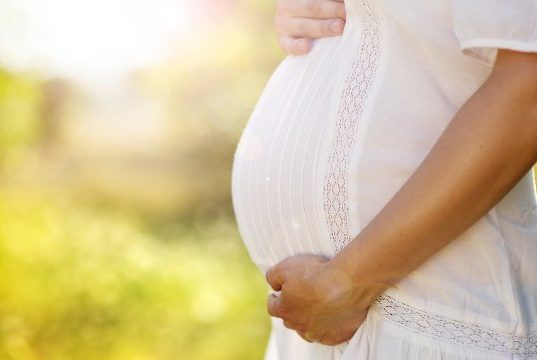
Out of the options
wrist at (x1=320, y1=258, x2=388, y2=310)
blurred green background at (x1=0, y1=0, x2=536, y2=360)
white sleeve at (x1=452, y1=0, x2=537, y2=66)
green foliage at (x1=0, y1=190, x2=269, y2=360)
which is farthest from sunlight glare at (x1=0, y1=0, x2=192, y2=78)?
white sleeve at (x1=452, y1=0, x2=537, y2=66)

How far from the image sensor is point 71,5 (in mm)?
6695

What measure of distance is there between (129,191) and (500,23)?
5.96 metres

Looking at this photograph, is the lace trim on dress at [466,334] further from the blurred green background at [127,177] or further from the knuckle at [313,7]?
the blurred green background at [127,177]

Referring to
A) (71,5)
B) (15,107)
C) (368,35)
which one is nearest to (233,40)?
(71,5)

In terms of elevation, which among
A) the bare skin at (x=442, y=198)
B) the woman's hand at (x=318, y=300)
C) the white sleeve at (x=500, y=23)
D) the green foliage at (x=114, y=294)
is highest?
the white sleeve at (x=500, y=23)

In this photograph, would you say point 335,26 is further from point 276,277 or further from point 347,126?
point 276,277

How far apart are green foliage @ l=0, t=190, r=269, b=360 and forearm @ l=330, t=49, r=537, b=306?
289 cm

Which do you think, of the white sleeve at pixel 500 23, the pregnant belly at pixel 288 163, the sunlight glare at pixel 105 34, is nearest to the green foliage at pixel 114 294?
the sunlight glare at pixel 105 34

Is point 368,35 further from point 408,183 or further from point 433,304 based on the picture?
point 433,304

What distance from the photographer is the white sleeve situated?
3.31ft

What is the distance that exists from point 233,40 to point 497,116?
584cm

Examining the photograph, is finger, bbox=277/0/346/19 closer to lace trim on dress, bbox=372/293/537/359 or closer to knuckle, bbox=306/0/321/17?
knuckle, bbox=306/0/321/17

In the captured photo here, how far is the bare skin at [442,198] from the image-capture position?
1.04 metres

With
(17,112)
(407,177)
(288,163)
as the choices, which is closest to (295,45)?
(288,163)
